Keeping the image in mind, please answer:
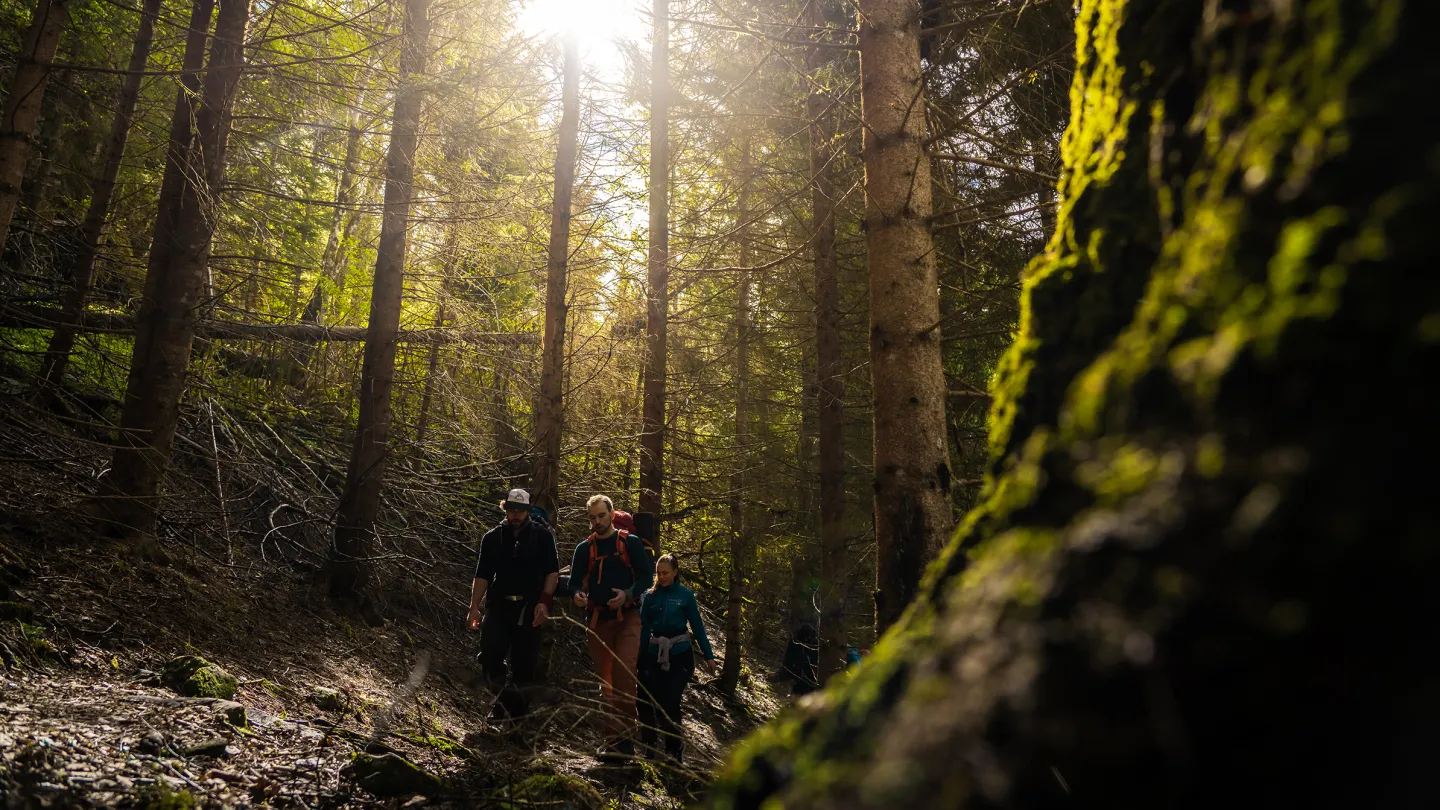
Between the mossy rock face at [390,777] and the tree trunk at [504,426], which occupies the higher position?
the tree trunk at [504,426]

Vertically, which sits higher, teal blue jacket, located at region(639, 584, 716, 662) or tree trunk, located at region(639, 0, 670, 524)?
tree trunk, located at region(639, 0, 670, 524)

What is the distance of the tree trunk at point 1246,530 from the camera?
77cm

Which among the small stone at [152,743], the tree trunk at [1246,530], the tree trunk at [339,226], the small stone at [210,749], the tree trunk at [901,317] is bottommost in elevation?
the small stone at [210,749]

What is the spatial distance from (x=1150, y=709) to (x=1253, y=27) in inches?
41.3

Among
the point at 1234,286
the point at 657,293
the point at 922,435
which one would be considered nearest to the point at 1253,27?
the point at 1234,286

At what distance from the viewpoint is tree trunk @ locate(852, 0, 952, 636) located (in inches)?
178

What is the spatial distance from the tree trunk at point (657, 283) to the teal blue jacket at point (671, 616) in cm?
447

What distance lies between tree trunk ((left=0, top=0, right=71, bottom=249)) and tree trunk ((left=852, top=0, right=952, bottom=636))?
5014 millimetres

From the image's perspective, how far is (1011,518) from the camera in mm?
1267

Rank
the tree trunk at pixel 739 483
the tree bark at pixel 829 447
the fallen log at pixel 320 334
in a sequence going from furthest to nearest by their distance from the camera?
1. the tree trunk at pixel 739 483
2. the tree bark at pixel 829 447
3. the fallen log at pixel 320 334

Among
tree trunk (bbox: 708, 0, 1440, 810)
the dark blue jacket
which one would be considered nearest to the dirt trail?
the dark blue jacket

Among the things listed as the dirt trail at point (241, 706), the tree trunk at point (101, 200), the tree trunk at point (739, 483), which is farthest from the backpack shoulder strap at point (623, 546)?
the tree trunk at point (101, 200)

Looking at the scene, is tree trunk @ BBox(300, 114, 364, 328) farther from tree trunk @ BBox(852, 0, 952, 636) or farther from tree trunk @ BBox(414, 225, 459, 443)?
tree trunk @ BBox(852, 0, 952, 636)

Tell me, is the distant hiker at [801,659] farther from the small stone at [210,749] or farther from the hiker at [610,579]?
the small stone at [210,749]
